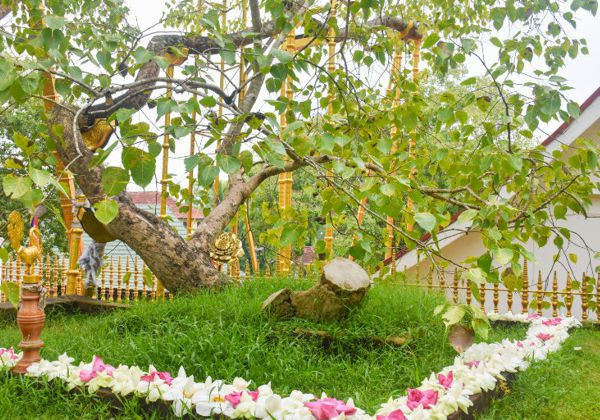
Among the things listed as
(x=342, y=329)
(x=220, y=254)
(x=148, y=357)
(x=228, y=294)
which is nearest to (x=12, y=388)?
(x=148, y=357)

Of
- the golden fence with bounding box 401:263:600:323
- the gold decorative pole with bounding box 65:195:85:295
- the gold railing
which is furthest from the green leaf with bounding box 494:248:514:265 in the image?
the gold decorative pole with bounding box 65:195:85:295

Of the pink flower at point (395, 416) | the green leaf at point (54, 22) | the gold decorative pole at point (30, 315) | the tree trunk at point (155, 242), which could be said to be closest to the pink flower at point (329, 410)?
the pink flower at point (395, 416)

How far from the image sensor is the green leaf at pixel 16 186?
Result: 144cm

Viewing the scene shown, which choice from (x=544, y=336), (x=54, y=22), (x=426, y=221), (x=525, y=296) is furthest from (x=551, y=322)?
(x=54, y=22)

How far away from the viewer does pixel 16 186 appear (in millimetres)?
1462

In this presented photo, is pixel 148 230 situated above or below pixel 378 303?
above

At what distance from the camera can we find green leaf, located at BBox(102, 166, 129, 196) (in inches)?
63.7

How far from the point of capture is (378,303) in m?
3.96

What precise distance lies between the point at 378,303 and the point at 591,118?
331 centimetres

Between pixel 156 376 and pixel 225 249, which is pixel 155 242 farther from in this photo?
pixel 156 376

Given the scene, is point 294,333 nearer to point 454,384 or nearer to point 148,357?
point 148,357

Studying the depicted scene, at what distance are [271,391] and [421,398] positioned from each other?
2.20 feet

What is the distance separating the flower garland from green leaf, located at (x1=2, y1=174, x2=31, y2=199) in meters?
1.30

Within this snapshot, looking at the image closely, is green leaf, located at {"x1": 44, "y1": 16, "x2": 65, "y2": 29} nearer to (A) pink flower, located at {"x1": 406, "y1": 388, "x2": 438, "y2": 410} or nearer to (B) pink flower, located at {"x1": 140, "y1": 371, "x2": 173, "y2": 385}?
(B) pink flower, located at {"x1": 140, "y1": 371, "x2": 173, "y2": 385}
